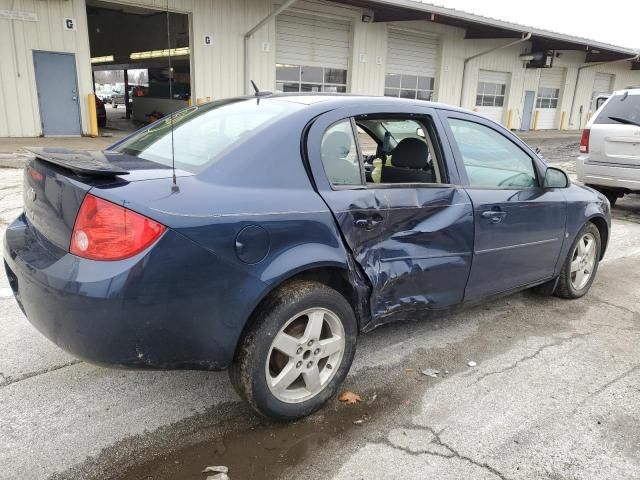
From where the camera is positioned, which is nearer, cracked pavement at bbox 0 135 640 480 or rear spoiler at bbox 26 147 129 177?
rear spoiler at bbox 26 147 129 177

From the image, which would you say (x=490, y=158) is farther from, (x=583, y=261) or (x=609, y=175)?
(x=609, y=175)

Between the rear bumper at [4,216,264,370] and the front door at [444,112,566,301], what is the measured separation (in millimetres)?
1756

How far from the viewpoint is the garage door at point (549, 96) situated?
28.2 meters

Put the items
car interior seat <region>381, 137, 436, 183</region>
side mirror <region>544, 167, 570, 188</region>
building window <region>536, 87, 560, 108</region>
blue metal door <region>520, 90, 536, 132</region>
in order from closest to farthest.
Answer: car interior seat <region>381, 137, 436, 183</region>
side mirror <region>544, 167, 570, 188</region>
blue metal door <region>520, 90, 536, 132</region>
building window <region>536, 87, 560, 108</region>

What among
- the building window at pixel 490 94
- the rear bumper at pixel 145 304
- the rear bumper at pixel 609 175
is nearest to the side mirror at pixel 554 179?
the rear bumper at pixel 145 304

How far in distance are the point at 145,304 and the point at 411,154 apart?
2130mm

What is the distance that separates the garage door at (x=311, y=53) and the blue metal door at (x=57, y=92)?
6.41 m

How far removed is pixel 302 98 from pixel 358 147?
1.45 feet

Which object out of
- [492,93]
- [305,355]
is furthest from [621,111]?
[492,93]

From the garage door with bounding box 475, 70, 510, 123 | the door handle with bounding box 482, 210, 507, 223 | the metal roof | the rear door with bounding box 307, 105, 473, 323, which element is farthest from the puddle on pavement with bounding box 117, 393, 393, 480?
the garage door with bounding box 475, 70, 510, 123

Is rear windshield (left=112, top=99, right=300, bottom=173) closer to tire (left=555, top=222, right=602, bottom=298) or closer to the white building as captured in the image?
tire (left=555, top=222, right=602, bottom=298)

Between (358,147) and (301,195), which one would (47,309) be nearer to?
(301,195)

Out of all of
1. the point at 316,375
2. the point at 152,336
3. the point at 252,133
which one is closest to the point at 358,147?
the point at 252,133

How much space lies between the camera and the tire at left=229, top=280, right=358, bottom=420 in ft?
8.04
